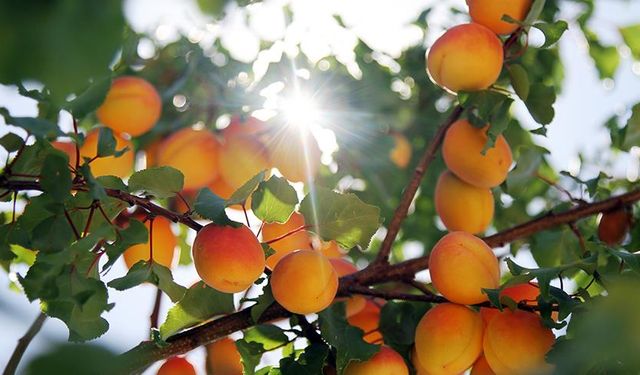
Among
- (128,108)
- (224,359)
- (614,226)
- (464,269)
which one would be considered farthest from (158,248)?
(614,226)

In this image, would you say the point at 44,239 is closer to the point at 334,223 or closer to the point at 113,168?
the point at 334,223

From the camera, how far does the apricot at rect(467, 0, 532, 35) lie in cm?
144

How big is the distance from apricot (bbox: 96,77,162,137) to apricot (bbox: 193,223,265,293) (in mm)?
654

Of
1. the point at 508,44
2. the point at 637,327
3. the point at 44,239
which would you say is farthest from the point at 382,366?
the point at 637,327

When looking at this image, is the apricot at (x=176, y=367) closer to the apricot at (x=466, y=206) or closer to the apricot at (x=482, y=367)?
the apricot at (x=482, y=367)

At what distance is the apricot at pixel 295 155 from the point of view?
172 cm

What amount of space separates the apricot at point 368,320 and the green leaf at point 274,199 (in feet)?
1.12

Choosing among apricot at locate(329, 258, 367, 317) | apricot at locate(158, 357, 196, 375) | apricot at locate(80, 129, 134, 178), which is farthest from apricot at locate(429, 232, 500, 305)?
apricot at locate(80, 129, 134, 178)

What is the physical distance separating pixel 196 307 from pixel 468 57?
64cm

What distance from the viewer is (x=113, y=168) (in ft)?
5.59

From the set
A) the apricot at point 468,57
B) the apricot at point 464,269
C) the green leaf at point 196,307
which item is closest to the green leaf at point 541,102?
the apricot at point 468,57

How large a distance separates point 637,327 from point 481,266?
2.61 ft

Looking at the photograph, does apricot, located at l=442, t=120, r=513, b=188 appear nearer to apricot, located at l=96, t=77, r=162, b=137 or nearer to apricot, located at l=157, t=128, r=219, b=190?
apricot, located at l=157, t=128, r=219, b=190

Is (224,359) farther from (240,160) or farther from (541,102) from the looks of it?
(541,102)
